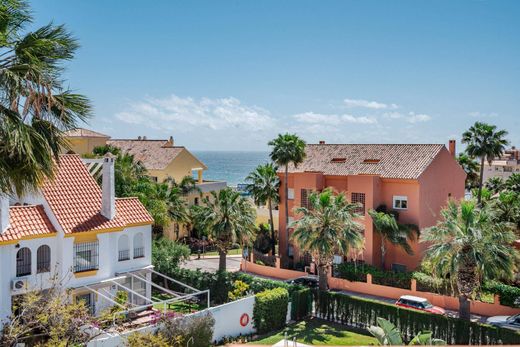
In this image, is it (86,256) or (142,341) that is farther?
(86,256)

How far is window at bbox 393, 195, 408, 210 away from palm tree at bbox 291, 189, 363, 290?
10.3 m

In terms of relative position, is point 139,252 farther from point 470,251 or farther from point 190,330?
point 470,251

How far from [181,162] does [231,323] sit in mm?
36524

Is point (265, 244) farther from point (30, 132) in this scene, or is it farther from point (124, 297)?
point (30, 132)

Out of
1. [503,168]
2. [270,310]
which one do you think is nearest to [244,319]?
[270,310]

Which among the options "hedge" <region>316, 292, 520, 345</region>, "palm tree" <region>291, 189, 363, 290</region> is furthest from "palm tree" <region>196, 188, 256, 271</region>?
"hedge" <region>316, 292, 520, 345</region>

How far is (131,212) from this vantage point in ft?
99.5

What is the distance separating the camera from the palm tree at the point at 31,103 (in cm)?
1070

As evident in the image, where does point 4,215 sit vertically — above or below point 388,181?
below

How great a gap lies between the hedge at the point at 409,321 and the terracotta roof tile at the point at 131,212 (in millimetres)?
12070

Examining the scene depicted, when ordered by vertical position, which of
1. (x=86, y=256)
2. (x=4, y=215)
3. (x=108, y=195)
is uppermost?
(x=108, y=195)

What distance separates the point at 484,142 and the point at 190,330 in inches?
1693

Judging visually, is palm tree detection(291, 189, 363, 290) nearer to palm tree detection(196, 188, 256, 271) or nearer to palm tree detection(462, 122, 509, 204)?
palm tree detection(196, 188, 256, 271)

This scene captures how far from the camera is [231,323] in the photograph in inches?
1064
